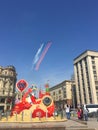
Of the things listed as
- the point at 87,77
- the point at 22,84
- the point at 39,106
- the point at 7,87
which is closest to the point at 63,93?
Answer: the point at 87,77

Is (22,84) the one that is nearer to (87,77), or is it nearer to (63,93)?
(87,77)

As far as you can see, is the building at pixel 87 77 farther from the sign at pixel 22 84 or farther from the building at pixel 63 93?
the sign at pixel 22 84

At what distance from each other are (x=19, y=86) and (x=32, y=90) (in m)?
2.25

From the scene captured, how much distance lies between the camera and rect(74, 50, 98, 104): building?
233ft

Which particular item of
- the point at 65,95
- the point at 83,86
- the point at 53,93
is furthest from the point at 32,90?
the point at 53,93

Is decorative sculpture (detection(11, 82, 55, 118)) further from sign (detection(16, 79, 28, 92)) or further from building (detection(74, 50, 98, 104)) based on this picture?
building (detection(74, 50, 98, 104))

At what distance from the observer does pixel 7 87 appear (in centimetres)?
6625

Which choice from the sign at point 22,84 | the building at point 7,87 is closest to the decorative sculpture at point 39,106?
the sign at point 22,84

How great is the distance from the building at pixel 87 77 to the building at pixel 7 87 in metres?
30.5

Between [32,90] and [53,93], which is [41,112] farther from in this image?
[53,93]

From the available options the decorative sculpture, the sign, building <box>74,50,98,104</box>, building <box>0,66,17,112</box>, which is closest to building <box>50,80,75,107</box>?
building <box>74,50,98,104</box>

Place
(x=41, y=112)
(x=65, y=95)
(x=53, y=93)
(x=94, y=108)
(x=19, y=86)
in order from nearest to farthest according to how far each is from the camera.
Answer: (x=41, y=112) → (x=19, y=86) → (x=94, y=108) → (x=65, y=95) → (x=53, y=93)

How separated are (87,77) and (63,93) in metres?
24.2

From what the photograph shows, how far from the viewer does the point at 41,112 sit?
23.1m
